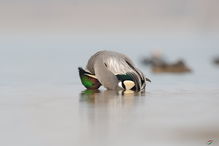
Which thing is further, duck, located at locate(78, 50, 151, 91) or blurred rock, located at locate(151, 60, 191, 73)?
blurred rock, located at locate(151, 60, 191, 73)

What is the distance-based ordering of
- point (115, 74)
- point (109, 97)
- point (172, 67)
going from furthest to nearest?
1. point (172, 67)
2. point (115, 74)
3. point (109, 97)

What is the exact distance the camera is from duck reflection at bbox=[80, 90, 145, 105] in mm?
9977

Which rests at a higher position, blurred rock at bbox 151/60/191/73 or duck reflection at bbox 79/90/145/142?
blurred rock at bbox 151/60/191/73

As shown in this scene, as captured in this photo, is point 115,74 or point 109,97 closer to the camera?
point 109,97

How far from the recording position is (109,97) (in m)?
10.5

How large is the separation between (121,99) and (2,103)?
5.66 ft

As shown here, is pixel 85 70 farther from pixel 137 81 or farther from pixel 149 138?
pixel 149 138

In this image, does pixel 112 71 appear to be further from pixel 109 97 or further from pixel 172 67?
pixel 172 67

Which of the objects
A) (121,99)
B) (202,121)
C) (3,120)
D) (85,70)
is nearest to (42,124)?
(3,120)

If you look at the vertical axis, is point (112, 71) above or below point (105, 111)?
above

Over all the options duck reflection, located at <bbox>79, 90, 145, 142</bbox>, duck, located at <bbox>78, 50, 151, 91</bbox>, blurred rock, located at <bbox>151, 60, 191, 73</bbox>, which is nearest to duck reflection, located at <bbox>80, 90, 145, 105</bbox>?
duck reflection, located at <bbox>79, 90, 145, 142</bbox>

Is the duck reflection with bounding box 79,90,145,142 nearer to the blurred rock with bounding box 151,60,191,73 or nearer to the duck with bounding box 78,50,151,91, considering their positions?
the duck with bounding box 78,50,151,91

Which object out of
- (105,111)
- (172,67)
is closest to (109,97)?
(105,111)

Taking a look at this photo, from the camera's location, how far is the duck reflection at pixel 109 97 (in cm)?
998
